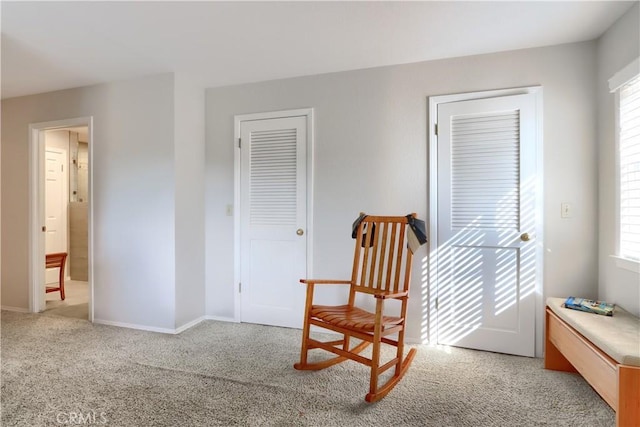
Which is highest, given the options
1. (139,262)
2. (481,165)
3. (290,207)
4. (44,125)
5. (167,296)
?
(44,125)

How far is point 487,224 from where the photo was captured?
2.53 m

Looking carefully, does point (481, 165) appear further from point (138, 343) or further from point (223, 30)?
point (138, 343)

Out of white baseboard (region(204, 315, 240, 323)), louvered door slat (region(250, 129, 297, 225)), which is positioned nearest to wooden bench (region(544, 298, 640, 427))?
louvered door slat (region(250, 129, 297, 225))

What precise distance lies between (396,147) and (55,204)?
16.5 ft

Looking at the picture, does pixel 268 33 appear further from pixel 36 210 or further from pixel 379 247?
pixel 36 210

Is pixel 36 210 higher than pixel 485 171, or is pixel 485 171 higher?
pixel 485 171

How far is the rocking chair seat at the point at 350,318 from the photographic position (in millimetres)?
1989

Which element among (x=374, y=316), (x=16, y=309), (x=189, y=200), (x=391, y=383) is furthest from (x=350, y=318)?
(x=16, y=309)

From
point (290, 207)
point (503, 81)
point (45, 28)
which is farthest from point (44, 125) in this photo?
point (503, 81)

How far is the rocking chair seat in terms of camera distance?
1.99m

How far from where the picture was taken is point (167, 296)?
293cm

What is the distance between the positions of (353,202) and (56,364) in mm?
Result: 2491

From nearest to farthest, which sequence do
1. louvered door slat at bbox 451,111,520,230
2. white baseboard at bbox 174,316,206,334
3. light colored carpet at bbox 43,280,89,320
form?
1. louvered door slat at bbox 451,111,520,230
2. white baseboard at bbox 174,316,206,334
3. light colored carpet at bbox 43,280,89,320

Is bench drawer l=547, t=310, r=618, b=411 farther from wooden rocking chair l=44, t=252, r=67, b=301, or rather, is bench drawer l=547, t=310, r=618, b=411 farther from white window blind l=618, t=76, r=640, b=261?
wooden rocking chair l=44, t=252, r=67, b=301
